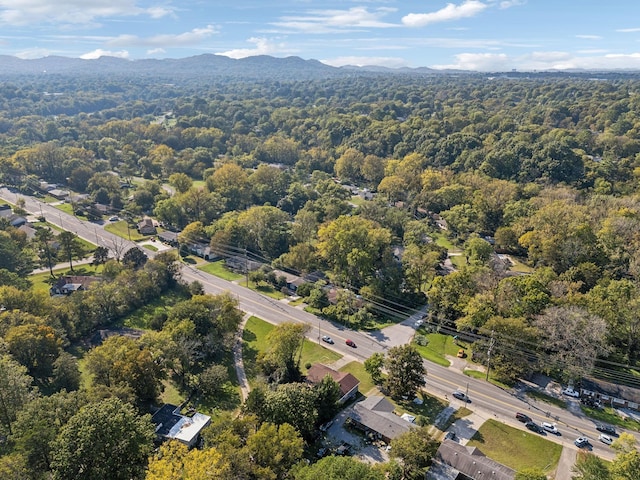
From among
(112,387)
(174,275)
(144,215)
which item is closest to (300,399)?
(112,387)

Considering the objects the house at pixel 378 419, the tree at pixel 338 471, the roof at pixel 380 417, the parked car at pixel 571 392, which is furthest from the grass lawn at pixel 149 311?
the parked car at pixel 571 392

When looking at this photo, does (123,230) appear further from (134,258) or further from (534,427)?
(534,427)

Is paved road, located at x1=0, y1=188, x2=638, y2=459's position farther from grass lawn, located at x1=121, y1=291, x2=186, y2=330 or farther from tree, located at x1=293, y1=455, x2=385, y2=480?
tree, located at x1=293, y1=455, x2=385, y2=480

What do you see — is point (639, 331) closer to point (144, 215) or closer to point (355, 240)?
point (355, 240)

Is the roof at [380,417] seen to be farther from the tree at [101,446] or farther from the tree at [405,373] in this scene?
the tree at [101,446]

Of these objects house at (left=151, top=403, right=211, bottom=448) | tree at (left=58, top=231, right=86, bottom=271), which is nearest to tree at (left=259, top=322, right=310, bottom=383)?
house at (left=151, top=403, right=211, bottom=448)

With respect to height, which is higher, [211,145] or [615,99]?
[615,99]

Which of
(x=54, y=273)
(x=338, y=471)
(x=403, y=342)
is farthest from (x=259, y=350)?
(x=54, y=273)
